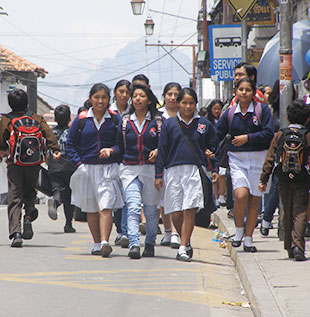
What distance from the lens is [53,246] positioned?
1127 centimetres

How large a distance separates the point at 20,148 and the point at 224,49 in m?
9.14

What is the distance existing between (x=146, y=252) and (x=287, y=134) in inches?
86.6

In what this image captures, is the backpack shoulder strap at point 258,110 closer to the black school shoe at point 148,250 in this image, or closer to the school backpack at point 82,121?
the school backpack at point 82,121

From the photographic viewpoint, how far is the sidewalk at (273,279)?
6.69m

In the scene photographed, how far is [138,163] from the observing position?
33.1 feet

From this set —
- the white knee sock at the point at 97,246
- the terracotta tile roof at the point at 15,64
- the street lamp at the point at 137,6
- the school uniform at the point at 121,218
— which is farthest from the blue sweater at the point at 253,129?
the terracotta tile roof at the point at 15,64

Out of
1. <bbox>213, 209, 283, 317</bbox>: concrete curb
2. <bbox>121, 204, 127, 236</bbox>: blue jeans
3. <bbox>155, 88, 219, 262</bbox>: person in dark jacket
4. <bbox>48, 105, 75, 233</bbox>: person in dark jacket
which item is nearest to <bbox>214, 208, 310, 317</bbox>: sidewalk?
<bbox>213, 209, 283, 317</bbox>: concrete curb

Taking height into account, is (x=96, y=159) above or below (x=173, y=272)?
Result: above

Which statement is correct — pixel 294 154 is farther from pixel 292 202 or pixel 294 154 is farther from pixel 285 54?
pixel 285 54

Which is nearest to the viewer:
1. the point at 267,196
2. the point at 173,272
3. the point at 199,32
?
the point at 173,272

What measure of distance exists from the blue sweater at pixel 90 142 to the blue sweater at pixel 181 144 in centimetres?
61

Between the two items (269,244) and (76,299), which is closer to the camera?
(76,299)

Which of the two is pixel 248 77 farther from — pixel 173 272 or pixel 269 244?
pixel 173 272

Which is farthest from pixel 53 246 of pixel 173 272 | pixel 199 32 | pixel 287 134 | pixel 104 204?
pixel 199 32
